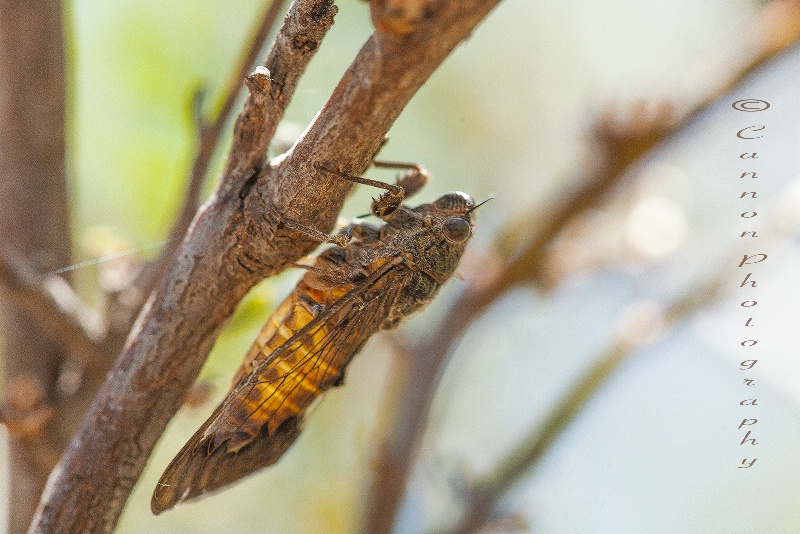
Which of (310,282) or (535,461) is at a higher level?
(310,282)

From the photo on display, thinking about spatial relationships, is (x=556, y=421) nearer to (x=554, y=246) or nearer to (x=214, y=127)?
(x=554, y=246)

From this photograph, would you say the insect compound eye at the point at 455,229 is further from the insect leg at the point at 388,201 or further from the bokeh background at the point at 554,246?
the bokeh background at the point at 554,246

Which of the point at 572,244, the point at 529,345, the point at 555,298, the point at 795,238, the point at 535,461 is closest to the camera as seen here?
the point at 795,238

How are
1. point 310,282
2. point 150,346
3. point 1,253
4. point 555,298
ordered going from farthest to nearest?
point 555,298, point 1,253, point 310,282, point 150,346

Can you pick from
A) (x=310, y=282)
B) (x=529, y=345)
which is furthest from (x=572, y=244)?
(x=310, y=282)

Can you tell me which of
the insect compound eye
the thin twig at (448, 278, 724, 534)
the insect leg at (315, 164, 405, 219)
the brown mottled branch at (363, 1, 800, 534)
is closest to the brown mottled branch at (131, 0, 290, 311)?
the insect leg at (315, 164, 405, 219)

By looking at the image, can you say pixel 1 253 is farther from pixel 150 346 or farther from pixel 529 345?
pixel 529 345

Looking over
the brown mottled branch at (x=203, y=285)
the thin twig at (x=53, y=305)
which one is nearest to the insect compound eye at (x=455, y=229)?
the brown mottled branch at (x=203, y=285)
